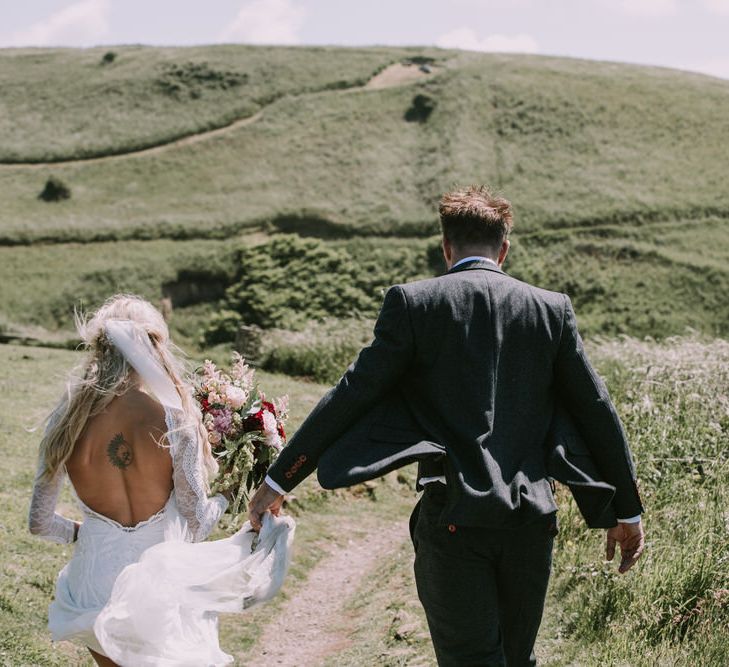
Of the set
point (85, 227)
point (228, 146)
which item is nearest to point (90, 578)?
point (85, 227)

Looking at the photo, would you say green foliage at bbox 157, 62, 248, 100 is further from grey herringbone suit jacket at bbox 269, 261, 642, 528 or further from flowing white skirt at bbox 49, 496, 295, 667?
grey herringbone suit jacket at bbox 269, 261, 642, 528

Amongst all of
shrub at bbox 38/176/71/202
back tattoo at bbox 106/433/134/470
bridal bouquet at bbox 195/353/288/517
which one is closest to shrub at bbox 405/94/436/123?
shrub at bbox 38/176/71/202

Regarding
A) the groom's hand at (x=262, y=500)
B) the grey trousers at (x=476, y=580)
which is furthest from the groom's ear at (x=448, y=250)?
the groom's hand at (x=262, y=500)

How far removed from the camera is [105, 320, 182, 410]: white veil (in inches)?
174

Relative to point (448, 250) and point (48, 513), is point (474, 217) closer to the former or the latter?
point (448, 250)

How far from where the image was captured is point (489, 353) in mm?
4082

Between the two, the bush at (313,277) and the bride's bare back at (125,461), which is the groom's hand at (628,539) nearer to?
the bride's bare back at (125,461)

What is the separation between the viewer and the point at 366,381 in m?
4.05

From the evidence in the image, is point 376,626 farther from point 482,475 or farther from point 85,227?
point 85,227

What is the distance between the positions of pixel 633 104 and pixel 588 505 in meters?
50.1

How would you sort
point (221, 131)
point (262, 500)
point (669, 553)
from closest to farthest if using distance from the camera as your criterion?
point (262, 500), point (669, 553), point (221, 131)

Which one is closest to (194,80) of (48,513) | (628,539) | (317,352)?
(317,352)

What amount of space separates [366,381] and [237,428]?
154 centimetres

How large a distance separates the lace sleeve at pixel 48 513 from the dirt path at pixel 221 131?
43948mm
